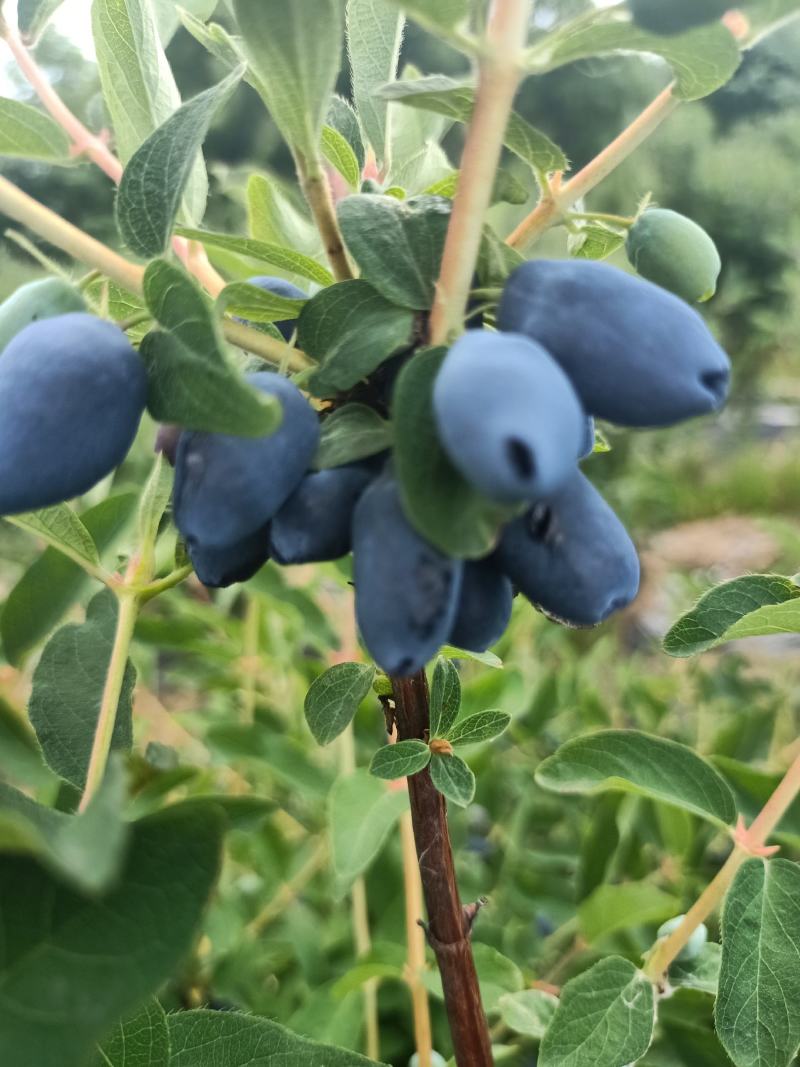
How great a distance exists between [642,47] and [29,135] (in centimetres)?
25

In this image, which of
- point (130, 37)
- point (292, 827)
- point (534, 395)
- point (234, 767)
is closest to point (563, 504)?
point (534, 395)

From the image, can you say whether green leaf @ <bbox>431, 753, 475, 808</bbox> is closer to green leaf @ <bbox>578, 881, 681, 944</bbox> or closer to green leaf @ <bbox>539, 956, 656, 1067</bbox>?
green leaf @ <bbox>539, 956, 656, 1067</bbox>

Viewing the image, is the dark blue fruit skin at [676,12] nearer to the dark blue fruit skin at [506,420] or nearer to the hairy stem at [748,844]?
the dark blue fruit skin at [506,420]

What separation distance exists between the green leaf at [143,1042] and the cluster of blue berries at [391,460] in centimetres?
20

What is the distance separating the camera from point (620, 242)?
0.44 m

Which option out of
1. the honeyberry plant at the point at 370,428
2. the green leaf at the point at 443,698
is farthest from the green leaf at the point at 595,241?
the green leaf at the point at 443,698

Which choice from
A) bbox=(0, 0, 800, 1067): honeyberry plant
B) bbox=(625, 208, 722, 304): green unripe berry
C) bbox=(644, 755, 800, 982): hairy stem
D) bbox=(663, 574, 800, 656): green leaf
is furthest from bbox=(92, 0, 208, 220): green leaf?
bbox=(644, 755, 800, 982): hairy stem

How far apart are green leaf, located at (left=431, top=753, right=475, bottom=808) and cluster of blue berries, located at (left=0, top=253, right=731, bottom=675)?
0.11 m

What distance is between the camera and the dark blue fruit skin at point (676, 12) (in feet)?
0.94

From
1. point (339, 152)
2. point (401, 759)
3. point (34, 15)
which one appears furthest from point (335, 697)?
point (34, 15)

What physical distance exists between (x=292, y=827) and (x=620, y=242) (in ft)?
3.69

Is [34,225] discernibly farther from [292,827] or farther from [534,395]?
[292,827]

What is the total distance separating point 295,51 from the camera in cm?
31

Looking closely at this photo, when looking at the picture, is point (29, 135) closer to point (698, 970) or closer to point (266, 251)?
point (266, 251)
